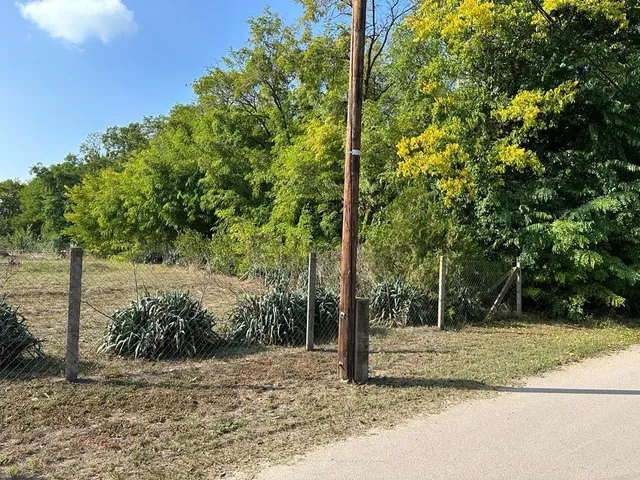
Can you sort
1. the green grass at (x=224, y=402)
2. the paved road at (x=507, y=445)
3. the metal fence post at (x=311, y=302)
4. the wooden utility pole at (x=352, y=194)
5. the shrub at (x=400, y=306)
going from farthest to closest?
the shrub at (x=400, y=306), the metal fence post at (x=311, y=302), the wooden utility pole at (x=352, y=194), the green grass at (x=224, y=402), the paved road at (x=507, y=445)

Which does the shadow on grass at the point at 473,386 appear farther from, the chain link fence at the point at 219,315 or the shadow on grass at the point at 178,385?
the chain link fence at the point at 219,315

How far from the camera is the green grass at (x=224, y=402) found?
365 centimetres

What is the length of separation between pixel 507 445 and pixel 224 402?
268 centimetres

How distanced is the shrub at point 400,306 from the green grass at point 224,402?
53.0 inches

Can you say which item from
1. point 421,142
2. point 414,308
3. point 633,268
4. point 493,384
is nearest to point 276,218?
point 421,142

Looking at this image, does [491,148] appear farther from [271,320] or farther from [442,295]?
[271,320]

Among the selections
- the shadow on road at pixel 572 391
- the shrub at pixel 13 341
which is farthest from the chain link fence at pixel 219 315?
the shadow on road at pixel 572 391

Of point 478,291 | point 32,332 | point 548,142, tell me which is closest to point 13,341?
point 32,332

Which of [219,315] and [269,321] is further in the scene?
[219,315]

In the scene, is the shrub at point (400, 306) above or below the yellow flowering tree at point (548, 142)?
below

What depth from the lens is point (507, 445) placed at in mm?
4035

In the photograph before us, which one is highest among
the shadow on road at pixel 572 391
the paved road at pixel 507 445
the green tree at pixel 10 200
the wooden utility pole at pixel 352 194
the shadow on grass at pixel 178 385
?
the green tree at pixel 10 200

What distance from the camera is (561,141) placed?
12.6 m

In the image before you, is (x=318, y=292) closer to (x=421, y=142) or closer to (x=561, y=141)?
(x=421, y=142)
